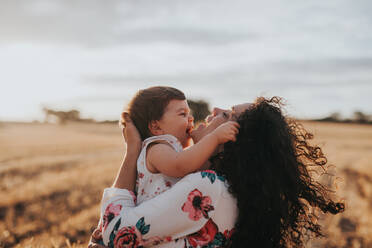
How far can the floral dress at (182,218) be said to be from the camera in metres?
1.85

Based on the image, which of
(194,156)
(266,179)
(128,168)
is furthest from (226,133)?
(128,168)

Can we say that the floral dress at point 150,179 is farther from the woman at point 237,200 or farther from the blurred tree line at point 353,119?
the blurred tree line at point 353,119

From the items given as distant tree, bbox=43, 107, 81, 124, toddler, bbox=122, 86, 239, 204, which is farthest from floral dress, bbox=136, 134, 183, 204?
distant tree, bbox=43, 107, 81, 124

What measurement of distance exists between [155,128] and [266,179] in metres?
0.95

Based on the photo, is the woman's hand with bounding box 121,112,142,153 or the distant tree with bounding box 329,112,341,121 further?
the distant tree with bounding box 329,112,341,121

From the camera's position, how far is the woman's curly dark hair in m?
1.97

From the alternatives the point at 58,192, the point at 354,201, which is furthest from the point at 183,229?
the point at 58,192

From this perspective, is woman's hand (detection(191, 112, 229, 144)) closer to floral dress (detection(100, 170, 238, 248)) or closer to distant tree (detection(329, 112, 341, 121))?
floral dress (detection(100, 170, 238, 248))

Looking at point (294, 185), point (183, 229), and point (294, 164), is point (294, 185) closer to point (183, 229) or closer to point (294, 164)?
point (294, 164)

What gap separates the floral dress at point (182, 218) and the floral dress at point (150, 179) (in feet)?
0.64

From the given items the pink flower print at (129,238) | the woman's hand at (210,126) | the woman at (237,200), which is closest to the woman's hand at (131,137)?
the woman at (237,200)

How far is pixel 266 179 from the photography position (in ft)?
6.48

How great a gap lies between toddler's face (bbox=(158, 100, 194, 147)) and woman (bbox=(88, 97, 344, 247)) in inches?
18.4

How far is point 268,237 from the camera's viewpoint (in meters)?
2.04
